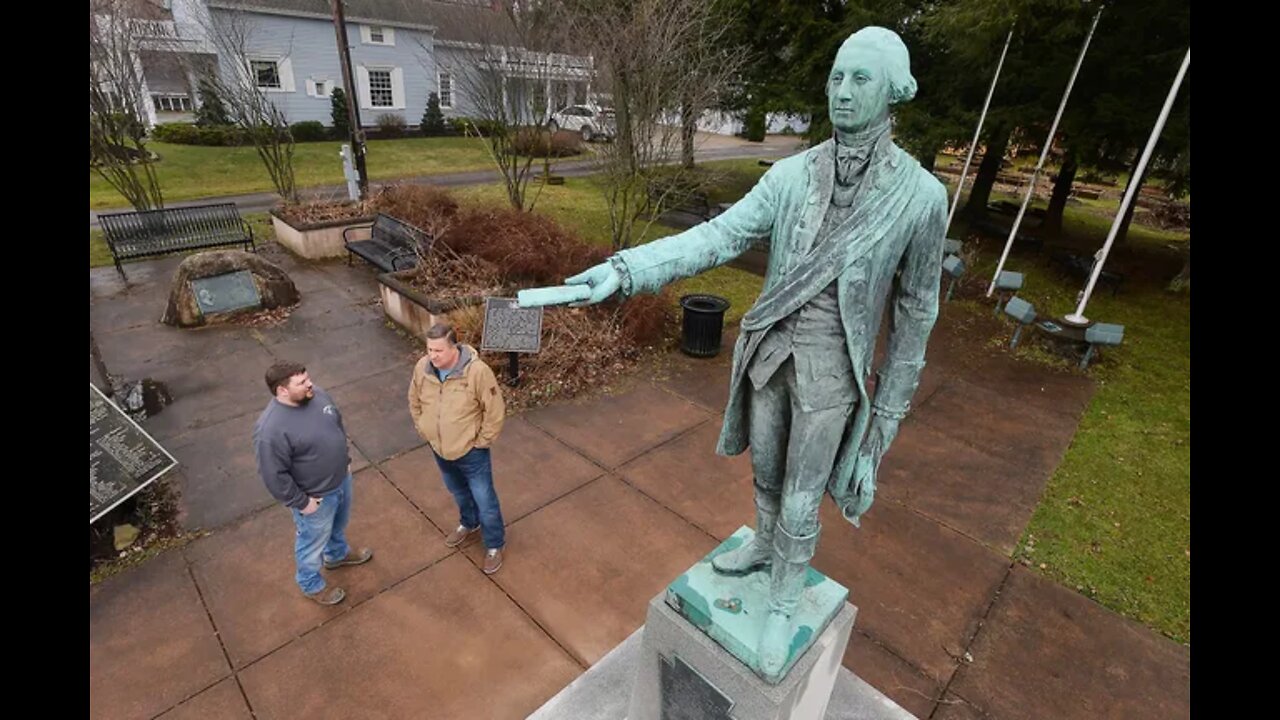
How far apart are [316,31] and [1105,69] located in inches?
1149

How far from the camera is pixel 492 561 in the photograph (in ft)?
14.9

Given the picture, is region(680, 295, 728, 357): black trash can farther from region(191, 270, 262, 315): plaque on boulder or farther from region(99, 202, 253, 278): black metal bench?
region(99, 202, 253, 278): black metal bench

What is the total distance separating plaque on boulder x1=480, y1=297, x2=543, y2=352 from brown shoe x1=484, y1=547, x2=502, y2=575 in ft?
7.99

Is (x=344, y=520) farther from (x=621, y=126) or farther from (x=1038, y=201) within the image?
(x=1038, y=201)

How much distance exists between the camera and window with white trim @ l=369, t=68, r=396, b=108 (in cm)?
2909

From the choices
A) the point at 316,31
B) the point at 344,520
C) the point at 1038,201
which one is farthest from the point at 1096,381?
the point at 316,31

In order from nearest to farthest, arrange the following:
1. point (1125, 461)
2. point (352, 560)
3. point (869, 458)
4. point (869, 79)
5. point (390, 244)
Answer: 1. point (869, 79)
2. point (869, 458)
3. point (352, 560)
4. point (1125, 461)
5. point (390, 244)

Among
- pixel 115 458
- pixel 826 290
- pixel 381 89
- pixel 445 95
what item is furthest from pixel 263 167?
pixel 826 290

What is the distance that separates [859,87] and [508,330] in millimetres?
5120

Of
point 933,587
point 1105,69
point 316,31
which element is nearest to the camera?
point 933,587

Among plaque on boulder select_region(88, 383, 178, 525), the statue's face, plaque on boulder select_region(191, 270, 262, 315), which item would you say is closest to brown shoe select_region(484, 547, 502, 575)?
plaque on boulder select_region(88, 383, 178, 525)

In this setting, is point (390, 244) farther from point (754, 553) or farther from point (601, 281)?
point (601, 281)

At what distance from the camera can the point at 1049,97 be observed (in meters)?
11.6

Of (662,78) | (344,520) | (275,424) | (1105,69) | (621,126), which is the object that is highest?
(1105,69)
